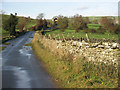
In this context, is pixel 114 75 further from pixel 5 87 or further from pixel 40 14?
pixel 40 14

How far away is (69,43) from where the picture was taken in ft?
66.6

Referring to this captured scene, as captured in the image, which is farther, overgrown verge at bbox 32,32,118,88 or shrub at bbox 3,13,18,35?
shrub at bbox 3,13,18,35

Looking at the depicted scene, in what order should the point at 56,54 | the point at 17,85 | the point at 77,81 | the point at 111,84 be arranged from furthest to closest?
the point at 56,54, the point at 17,85, the point at 77,81, the point at 111,84

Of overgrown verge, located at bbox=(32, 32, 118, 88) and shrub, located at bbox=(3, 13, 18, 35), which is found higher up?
shrub, located at bbox=(3, 13, 18, 35)

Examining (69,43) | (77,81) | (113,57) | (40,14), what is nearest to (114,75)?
(113,57)

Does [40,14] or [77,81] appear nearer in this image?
[77,81]

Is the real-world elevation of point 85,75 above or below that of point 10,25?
below

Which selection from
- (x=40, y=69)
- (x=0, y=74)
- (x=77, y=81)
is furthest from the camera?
(x=40, y=69)

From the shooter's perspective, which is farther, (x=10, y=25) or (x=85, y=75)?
(x=10, y=25)

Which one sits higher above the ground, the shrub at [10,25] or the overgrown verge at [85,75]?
the shrub at [10,25]

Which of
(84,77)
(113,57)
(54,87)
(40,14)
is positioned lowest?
(54,87)

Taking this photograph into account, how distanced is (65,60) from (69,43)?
246cm

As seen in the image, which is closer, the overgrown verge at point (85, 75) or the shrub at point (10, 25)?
the overgrown verge at point (85, 75)

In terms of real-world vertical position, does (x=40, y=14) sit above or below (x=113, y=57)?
above
